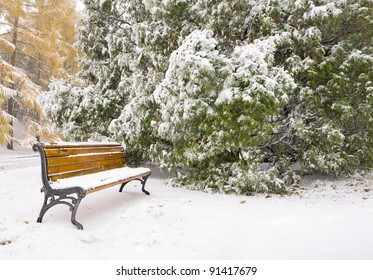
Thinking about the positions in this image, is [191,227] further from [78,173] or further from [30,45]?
[30,45]

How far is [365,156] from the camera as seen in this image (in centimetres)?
762

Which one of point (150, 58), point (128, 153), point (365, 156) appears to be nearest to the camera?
point (365, 156)

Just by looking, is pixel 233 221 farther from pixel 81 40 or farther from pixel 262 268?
pixel 81 40

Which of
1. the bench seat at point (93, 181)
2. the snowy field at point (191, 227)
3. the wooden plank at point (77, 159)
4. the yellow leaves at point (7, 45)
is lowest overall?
the snowy field at point (191, 227)

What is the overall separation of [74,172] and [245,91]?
3194mm

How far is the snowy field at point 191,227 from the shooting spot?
3.16 meters

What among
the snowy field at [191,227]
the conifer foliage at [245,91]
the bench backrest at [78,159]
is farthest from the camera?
the conifer foliage at [245,91]

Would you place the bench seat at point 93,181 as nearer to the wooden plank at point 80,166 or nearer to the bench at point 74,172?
the bench at point 74,172

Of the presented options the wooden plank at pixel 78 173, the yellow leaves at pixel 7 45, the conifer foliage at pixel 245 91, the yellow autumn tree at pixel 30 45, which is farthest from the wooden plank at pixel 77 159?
the yellow leaves at pixel 7 45

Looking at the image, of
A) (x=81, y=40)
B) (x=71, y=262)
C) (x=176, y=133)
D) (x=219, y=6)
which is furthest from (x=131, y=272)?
(x=81, y=40)

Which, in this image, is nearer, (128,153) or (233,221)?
(233,221)

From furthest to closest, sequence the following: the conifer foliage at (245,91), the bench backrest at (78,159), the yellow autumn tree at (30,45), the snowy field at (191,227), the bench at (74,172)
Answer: the yellow autumn tree at (30,45) < the conifer foliage at (245,91) < the bench backrest at (78,159) < the bench at (74,172) < the snowy field at (191,227)

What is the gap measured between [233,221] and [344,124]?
524cm

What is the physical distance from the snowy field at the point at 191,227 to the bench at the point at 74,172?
365 millimetres
